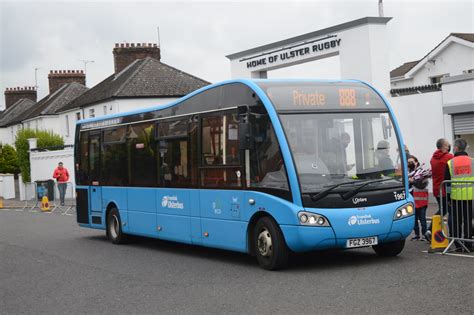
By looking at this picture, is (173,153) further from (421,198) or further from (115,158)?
(421,198)

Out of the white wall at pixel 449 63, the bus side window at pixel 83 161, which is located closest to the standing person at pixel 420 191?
the bus side window at pixel 83 161

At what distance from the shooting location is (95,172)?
702 inches

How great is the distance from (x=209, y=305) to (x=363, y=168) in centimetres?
370

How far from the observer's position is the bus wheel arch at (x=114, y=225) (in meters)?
16.5

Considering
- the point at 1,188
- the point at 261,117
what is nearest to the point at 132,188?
the point at 261,117

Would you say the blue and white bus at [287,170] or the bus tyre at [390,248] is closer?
the blue and white bus at [287,170]

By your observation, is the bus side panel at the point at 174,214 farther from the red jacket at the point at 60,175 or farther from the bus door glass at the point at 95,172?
the red jacket at the point at 60,175

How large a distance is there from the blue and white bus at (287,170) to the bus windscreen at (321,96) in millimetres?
18

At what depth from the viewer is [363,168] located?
11203 mm

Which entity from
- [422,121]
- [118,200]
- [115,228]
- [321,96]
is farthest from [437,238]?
[422,121]

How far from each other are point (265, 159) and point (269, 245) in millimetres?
1286

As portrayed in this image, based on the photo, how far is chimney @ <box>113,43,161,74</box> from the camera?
52.9 meters

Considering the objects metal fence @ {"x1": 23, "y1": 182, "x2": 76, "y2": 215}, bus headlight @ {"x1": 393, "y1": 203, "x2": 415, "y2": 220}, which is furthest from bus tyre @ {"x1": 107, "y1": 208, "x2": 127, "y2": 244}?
metal fence @ {"x1": 23, "y1": 182, "x2": 76, "y2": 215}

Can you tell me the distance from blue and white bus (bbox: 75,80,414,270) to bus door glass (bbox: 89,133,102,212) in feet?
13.8
